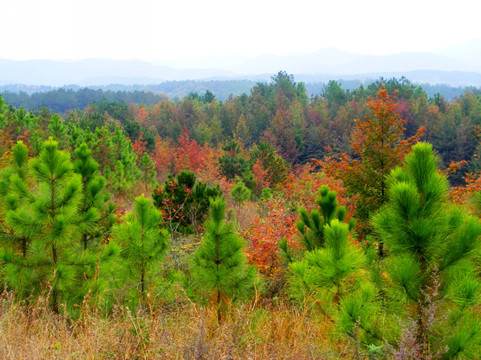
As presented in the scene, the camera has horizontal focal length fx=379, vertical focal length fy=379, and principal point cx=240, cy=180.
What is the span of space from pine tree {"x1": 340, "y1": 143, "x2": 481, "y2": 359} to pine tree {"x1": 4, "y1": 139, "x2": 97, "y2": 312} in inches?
127

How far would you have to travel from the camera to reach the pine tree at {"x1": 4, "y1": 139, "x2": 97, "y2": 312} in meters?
4.25

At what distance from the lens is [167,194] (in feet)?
33.3

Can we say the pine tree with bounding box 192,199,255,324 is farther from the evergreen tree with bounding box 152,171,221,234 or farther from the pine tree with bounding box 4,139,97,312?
the evergreen tree with bounding box 152,171,221,234

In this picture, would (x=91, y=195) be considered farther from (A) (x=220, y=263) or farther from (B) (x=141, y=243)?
(A) (x=220, y=263)

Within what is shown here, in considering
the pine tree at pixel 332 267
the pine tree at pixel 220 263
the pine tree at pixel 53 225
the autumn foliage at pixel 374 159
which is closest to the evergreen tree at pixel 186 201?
the autumn foliage at pixel 374 159

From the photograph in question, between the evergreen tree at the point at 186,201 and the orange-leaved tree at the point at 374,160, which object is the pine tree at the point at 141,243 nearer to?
the evergreen tree at the point at 186,201

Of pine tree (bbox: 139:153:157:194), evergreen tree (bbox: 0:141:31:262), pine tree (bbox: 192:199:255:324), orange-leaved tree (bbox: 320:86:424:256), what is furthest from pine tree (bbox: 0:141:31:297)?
pine tree (bbox: 139:153:157:194)

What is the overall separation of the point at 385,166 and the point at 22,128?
76.0 ft

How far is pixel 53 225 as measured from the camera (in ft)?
14.0

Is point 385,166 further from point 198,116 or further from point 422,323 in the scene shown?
point 198,116

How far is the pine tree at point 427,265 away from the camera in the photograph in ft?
8.16

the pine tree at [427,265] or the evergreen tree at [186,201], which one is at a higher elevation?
the pine tree at [427,265]

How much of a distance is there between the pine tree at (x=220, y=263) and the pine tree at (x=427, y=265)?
1.45 m

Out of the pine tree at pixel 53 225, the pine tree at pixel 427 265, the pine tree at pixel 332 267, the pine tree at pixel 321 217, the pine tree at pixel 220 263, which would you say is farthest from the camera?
the pine tree at pixel 321 217
